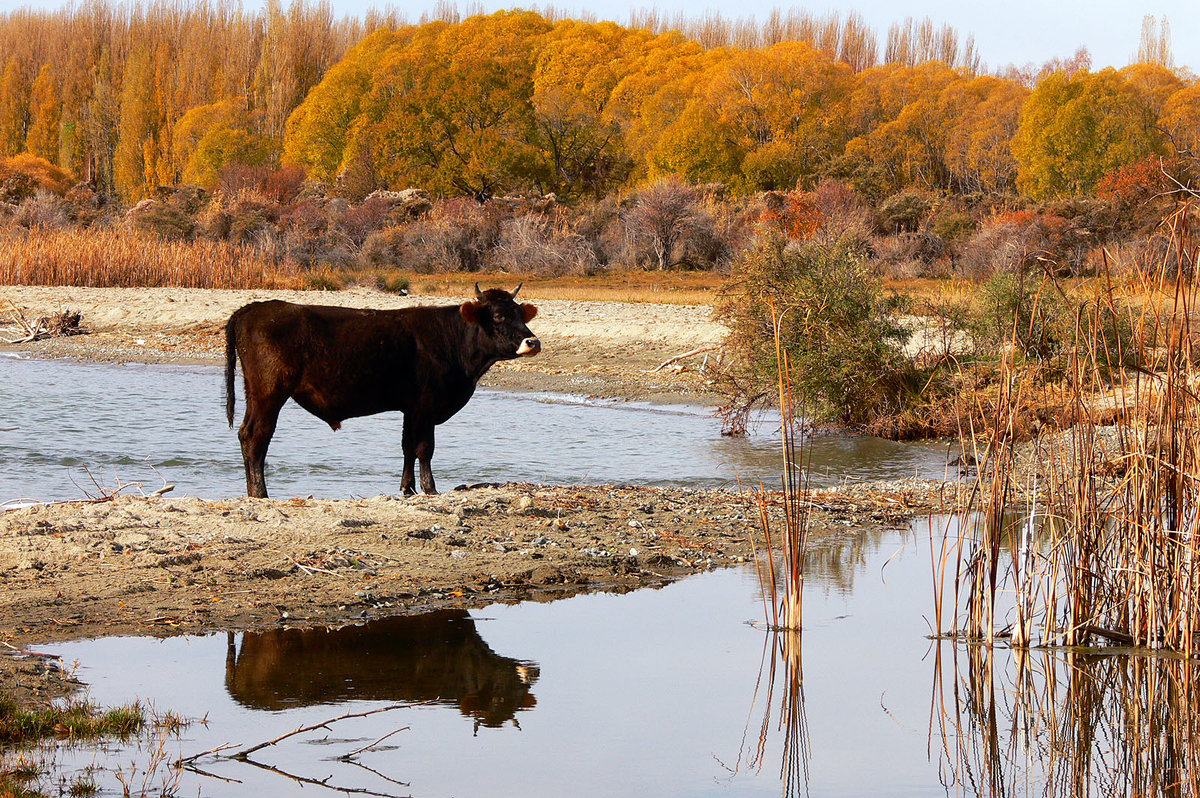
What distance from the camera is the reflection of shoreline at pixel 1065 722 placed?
5.09 meters

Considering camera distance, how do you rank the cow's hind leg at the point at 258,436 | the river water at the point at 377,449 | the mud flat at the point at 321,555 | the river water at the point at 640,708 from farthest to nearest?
1. the river water at the point at 377,449
2. the cow's hind leg at the point at 258,436
3. the mud flat at the point at 321,555
4. the river water at the point at 640,708

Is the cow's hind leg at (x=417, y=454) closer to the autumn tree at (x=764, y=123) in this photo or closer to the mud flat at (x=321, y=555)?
the mud flat at (x=321, y=555)

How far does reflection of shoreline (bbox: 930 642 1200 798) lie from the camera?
5.09m

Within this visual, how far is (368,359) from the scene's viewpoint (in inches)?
397

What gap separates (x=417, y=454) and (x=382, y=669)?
13.8 feet

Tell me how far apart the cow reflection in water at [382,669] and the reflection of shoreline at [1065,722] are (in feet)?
5.91

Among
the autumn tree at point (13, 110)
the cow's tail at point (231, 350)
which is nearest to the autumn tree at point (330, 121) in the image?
the autumn tree at point (13, 110)

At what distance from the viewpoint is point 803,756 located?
5238 mm

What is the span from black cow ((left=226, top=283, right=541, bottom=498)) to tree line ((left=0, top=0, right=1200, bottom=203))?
48937mm

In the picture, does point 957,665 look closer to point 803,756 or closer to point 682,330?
point 803,756

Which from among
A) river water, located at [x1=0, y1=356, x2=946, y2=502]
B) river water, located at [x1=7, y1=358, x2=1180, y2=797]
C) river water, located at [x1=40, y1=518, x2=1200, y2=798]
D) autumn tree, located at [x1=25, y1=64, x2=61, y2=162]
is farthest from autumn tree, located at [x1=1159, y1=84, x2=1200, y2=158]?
autumn tree, located at [x1=25, y1=64, x2=61, y2=162]

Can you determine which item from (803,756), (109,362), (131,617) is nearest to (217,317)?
(109,362)

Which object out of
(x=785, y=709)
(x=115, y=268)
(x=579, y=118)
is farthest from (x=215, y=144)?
(x=785, y=709)

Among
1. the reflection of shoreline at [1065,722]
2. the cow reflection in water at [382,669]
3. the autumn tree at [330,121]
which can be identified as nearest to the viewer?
the reflection of shoreline at [1065,722]
